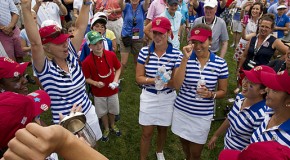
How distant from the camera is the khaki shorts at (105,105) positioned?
415 cm

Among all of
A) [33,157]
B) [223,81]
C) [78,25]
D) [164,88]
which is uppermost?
[33,157]

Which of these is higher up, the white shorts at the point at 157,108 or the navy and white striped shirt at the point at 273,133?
the navy and white striped shirt at the point at 273,133

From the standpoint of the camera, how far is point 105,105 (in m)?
4.22

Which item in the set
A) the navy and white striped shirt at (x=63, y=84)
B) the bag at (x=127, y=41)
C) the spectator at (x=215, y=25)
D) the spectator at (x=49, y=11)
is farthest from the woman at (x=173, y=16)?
the navy and white striped shirt at (x=63, y=84)

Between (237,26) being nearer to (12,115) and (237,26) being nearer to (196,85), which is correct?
(196,85)

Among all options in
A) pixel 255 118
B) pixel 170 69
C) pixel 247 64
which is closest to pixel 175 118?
pixel 170 69

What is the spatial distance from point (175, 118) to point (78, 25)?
1657 millimetres

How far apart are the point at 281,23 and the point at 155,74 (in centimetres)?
550

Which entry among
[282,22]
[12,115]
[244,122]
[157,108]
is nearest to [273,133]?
[244,122]

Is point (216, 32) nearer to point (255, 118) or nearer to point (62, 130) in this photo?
point (255, 118)

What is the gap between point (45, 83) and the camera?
281 centimetres

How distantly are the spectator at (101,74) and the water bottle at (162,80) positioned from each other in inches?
34.4

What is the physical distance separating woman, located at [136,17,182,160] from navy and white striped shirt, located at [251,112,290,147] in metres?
1.22

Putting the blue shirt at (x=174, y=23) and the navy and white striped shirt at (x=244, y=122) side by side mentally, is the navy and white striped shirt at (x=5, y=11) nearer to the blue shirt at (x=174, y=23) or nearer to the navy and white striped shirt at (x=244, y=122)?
the blue shirt at (x=174, y=23)
